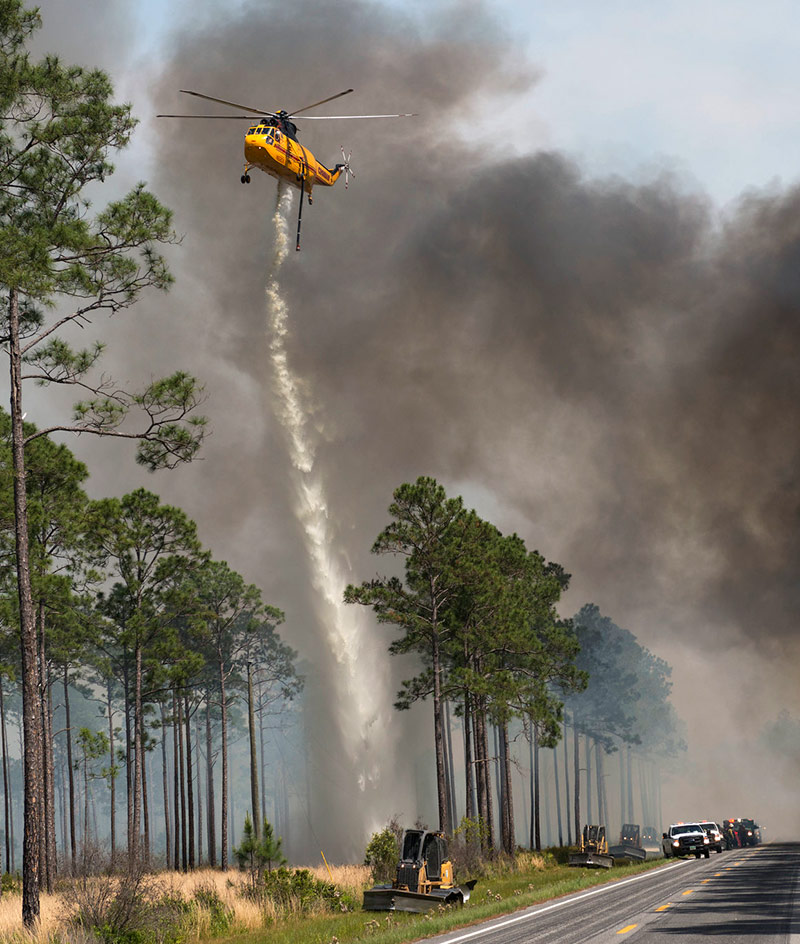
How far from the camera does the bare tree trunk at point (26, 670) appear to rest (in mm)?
20453

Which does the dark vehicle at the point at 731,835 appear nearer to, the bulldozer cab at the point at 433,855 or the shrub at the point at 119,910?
the bulldozer cab at the point at 433,855

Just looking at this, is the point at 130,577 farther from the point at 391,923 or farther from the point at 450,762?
the point at 450,762

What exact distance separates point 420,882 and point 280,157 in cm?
3952

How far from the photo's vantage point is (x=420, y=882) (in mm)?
24984

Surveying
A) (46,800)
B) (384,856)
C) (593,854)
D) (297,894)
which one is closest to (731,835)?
(593,854)

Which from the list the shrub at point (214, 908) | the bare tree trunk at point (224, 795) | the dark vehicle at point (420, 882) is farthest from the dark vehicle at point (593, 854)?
the shrub at point (214, 908)

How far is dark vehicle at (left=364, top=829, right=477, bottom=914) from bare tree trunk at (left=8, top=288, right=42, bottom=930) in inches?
313

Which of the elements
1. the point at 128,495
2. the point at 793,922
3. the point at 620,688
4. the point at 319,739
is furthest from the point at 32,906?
the point at 620,688

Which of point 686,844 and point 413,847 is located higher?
point 413,847

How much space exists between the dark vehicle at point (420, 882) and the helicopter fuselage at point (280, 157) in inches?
1460

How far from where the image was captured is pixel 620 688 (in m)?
109

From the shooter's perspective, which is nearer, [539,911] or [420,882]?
[539,911]

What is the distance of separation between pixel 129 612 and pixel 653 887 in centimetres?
2682

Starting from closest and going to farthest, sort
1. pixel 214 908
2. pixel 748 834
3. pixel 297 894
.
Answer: pixel 214 908, pixel 297 894, pixel 748 834
